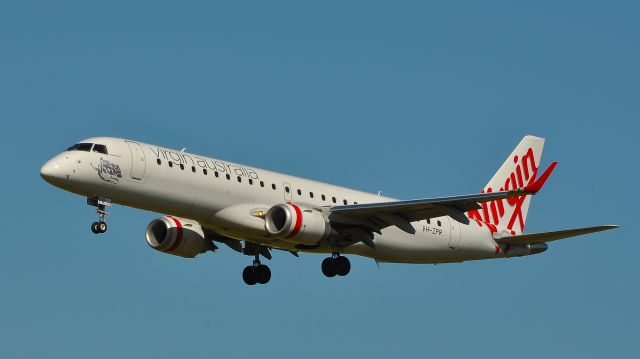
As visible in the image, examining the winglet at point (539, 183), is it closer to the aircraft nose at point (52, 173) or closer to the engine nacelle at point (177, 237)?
the engine nacelle at point (177, 237)

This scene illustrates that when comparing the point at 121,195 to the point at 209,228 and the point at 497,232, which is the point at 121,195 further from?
the point at 497,232

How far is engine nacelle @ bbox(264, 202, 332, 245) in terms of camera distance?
149 feet

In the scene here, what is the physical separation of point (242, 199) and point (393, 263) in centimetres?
803

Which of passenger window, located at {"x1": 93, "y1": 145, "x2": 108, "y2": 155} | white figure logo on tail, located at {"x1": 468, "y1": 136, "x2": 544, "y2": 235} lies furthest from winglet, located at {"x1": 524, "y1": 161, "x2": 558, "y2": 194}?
passenger window, located at {"x1": 93, "y1": 145, "x2": 108, "y2": 155}

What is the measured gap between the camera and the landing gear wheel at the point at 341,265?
159ft

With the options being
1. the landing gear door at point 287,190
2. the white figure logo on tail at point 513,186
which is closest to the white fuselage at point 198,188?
the landing gear door at point 287,190

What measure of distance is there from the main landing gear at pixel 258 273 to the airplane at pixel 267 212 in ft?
0.13

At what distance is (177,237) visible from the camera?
49.4 metres

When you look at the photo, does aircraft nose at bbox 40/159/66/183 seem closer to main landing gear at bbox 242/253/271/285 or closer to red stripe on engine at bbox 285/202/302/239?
red stripe on engine at bbox 285/202/302/239

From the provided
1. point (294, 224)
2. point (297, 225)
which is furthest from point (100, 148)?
point (297, 225)

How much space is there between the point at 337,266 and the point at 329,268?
35 cm

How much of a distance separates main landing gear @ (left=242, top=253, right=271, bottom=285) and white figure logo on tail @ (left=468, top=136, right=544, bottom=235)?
9034mm

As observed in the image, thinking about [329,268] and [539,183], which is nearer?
[539,183]

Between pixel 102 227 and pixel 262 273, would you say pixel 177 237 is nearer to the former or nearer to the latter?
pixel 262 273
